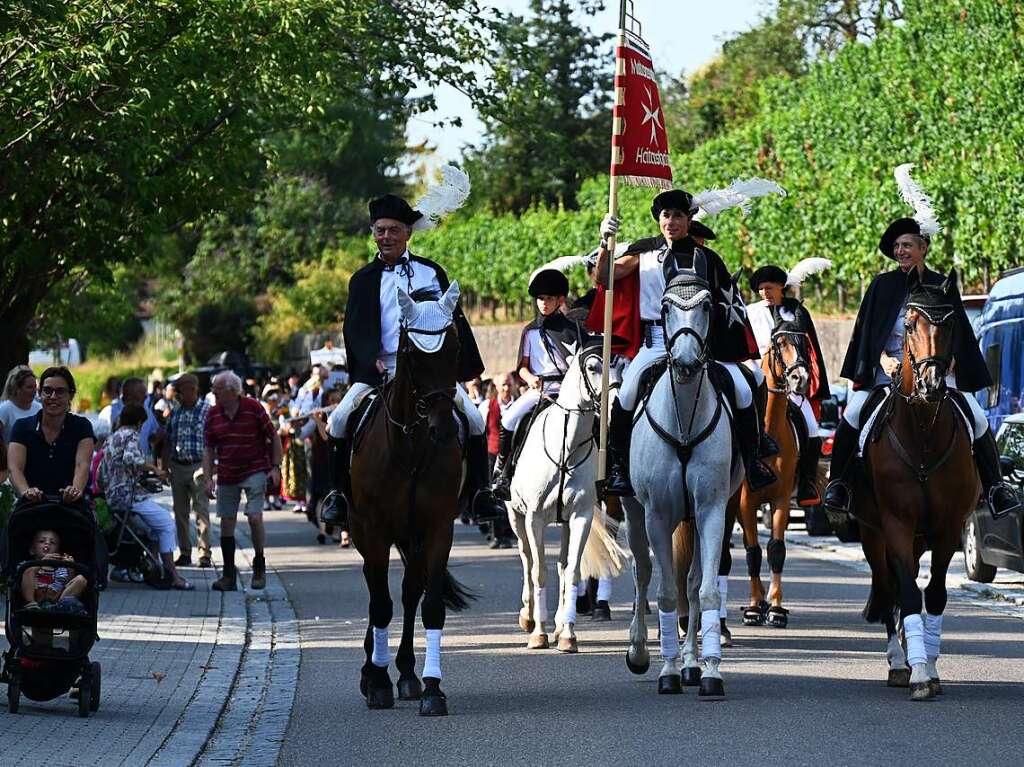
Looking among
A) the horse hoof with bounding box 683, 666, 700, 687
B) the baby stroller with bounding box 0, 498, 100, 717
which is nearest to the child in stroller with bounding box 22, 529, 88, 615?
the baby stroller with bounding box 0, 498, 100, 717

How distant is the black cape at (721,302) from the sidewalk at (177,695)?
320 cm

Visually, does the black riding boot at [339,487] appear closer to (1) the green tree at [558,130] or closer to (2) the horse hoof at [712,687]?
(2) the horse hoof at [712,687]

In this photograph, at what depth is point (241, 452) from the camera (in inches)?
727

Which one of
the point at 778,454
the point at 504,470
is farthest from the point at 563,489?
the point at 778,454

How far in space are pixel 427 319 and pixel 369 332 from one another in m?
0.97

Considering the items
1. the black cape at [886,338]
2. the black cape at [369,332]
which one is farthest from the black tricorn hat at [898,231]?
the black cape at [369,332]

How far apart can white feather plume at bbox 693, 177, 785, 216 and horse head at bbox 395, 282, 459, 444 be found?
1.90m

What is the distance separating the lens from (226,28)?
20.2 metres

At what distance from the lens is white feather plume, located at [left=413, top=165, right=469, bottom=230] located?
11172 millimetres

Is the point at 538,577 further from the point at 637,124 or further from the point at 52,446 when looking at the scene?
the point at 52,446

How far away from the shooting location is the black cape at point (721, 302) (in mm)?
10898

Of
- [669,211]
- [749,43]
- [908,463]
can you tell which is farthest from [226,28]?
[749,43]

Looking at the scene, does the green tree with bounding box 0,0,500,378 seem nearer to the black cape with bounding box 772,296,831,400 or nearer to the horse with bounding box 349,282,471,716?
the black cape with bounding box 772,296,831,400

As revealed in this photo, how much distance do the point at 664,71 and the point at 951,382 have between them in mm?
89232
